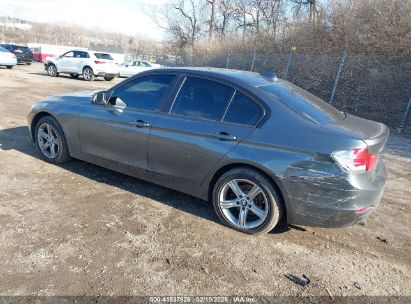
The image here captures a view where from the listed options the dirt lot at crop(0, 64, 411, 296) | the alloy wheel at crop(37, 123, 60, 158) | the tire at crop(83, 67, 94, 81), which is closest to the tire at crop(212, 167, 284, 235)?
the dirt lot at crop(0, 64, 411, 296)

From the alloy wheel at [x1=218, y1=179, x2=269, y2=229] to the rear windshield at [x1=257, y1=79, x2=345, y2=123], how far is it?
0.91 m

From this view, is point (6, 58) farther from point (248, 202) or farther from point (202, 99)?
point (248, 202)

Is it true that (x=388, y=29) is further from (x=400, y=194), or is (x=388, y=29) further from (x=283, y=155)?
(x=283, y=155)

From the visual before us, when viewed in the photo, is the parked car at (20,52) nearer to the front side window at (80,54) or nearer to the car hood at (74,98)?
the front side window at (80,54)

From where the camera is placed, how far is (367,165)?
295cm

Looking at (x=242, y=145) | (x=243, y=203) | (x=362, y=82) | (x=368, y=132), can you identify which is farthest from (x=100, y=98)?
(x=362, y=82)

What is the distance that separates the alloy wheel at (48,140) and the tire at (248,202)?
8.98 ft

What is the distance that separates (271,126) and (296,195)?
713mm

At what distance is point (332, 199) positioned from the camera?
9.60ft

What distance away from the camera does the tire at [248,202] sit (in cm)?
317

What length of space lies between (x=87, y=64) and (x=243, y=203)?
17.1 metres

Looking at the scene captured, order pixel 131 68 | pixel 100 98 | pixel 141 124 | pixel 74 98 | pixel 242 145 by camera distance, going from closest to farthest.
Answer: pixel 242 145 < pixel 141 124 < pixel 100 98 < pixel 74 98 < pixel 131 68

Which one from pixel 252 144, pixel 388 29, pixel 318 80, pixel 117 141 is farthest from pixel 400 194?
pixel 388 29

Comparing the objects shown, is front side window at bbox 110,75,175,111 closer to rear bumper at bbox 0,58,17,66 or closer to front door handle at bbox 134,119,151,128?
front door handle at bbox 134,119,151,128
